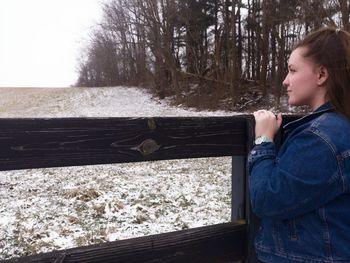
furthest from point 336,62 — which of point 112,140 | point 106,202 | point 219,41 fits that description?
point 219,41

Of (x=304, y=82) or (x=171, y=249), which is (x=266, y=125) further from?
(x=171, y=249)

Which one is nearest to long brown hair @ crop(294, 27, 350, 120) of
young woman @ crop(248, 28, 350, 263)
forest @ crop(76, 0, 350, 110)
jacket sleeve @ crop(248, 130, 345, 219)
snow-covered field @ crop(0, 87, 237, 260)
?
young woman @ crop(248, 28, 350, 263)

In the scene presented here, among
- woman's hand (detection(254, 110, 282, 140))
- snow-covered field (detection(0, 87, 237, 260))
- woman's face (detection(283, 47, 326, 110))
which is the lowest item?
snow-covered field (detection(0, 87, 237, 260))

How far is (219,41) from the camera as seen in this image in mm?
25469

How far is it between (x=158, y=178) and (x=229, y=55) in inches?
677

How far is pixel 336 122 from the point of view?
56.7 inches

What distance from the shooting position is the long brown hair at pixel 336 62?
4.87 ft

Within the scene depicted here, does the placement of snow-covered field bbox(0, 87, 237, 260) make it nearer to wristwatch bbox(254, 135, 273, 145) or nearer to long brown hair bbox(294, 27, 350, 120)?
wristwatch bbox(254, 135, 273, 145)

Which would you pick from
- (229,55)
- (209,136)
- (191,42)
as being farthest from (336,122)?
(191,42)

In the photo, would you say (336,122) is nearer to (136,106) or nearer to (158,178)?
(158,178)

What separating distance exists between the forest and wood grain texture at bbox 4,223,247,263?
1484 cm

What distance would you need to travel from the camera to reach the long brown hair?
148 cm

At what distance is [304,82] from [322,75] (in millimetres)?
76

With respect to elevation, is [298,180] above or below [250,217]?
above
